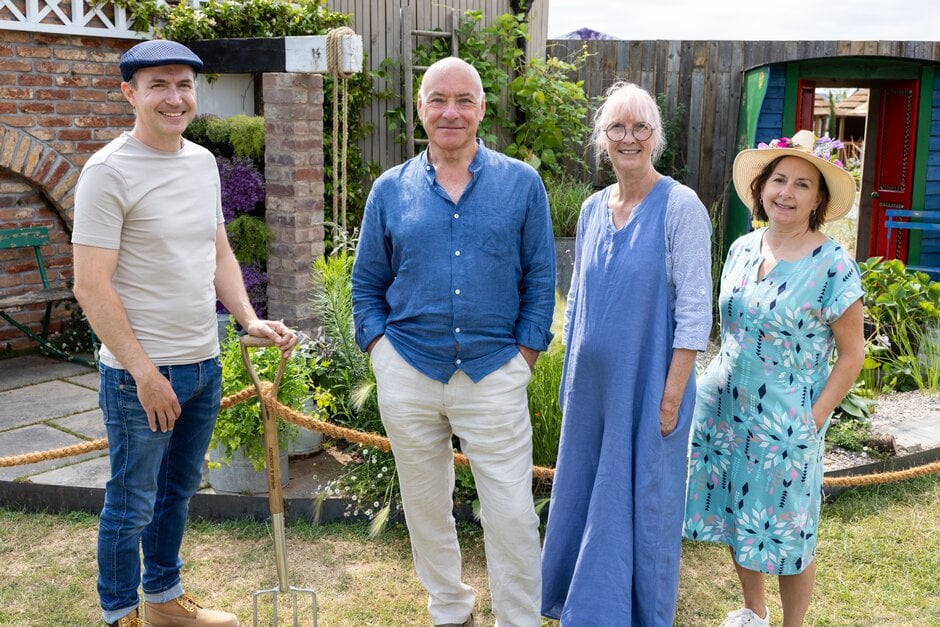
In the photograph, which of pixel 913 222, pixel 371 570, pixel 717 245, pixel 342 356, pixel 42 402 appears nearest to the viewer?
pixel 371 570

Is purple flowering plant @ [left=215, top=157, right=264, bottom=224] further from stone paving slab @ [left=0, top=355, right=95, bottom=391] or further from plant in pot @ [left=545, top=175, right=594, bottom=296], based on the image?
plant in pot @ [left=545, top=175, right=594, bottom=296]

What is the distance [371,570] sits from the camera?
11.1ft

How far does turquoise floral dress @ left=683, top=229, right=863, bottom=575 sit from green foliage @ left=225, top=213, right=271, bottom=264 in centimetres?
336

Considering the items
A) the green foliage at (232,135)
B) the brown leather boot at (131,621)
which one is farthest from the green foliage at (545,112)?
the brown leather boot at (131,621)

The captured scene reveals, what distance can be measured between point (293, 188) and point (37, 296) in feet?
6.14

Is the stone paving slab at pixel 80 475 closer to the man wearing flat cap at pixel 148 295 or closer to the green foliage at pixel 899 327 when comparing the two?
the man wearing flat cap at pixel 148 295

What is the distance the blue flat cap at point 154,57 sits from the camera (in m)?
2.37

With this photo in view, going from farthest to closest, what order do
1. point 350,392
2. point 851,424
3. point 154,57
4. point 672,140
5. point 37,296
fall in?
point 672,140 → point 37,296 → point 851,424 → point 350,392 → point 154,57

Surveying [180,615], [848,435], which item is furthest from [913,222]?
[180,615]

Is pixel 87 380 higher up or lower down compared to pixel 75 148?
lower down

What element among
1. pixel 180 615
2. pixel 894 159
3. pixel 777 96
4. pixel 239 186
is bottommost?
pixel 180 615

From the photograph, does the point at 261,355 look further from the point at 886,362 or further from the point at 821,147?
the point at 886,362

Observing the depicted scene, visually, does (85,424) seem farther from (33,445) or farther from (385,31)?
(385,31)

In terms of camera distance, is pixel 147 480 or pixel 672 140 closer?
pixel 147 480
